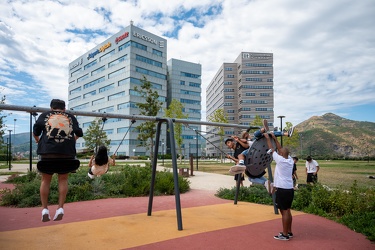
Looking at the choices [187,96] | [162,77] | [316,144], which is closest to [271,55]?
[187,96]

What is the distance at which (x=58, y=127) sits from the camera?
491 cm

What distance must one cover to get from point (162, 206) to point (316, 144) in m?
178

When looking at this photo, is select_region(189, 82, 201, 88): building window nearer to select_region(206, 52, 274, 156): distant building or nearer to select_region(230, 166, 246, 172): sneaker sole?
select_region(206, 52, 274, 156): distant building

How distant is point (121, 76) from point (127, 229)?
71326mm

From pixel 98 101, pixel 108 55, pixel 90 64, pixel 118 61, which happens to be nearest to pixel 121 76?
pixel 118 61

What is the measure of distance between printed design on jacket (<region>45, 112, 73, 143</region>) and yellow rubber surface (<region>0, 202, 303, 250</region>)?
2.35 m

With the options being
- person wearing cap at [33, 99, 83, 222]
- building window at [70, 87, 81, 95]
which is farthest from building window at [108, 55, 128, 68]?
person wearing cap at [33, 99, 83, 222]

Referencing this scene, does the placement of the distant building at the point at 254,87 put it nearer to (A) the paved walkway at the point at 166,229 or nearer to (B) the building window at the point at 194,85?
(B) the building window at the point at 194,85

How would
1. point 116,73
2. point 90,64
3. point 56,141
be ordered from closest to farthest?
1. point 56,141
2. point 116,73
3. point 90,64

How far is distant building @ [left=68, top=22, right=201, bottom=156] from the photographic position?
72.6 meters

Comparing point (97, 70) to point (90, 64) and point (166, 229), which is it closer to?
point (90, 64)

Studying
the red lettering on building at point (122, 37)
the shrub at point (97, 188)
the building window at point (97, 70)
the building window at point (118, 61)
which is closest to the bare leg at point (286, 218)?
the shrub at point (97, 188)

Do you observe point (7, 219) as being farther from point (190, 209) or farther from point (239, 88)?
point (239, 88)

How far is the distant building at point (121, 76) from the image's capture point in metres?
72.6
